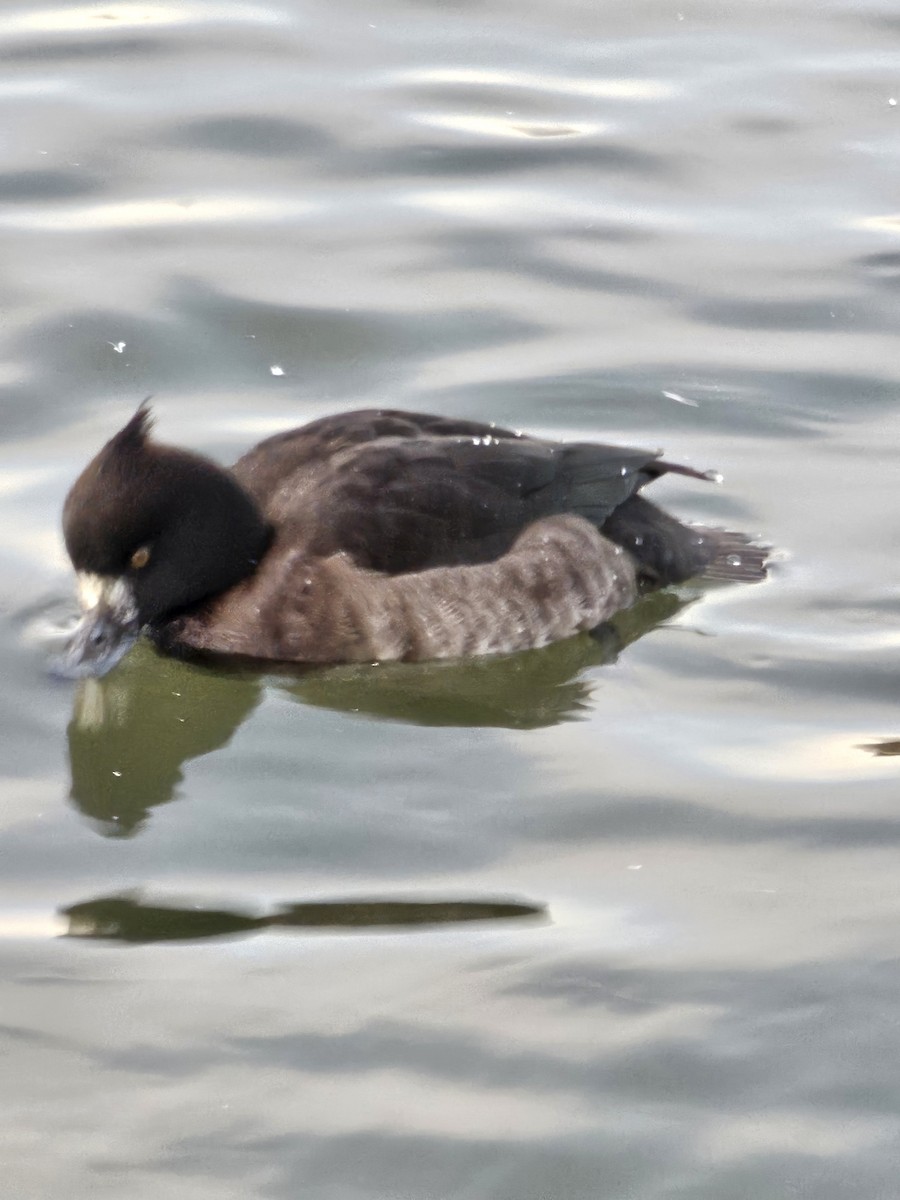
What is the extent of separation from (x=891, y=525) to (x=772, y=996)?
2947mm

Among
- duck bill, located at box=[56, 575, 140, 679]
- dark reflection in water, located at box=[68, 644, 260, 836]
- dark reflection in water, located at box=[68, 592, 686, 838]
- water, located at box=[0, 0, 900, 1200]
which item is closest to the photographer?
water, located at box=[0, 0, 900, 1200]

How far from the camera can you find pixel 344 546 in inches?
272

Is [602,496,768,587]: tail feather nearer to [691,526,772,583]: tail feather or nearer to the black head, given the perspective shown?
[691,526,772,583]: tail feather

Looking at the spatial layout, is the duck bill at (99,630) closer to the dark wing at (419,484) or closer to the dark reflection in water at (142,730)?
the dark reflection in water at (142,730)

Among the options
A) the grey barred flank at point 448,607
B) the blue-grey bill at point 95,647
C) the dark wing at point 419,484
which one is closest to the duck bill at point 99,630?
the blue-grey bill at point 95,647

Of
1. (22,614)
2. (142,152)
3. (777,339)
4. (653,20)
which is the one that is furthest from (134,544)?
(653,20)

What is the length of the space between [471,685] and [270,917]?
1665mm

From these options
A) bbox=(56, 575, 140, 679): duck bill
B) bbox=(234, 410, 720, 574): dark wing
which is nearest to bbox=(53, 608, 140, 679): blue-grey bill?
bbox=(56, 575, 140, 679): duck bill

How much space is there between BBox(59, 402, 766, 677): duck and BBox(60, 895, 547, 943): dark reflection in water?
1.41 m

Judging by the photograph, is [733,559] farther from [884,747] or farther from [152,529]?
[152,529]

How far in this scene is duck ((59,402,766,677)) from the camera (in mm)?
6742

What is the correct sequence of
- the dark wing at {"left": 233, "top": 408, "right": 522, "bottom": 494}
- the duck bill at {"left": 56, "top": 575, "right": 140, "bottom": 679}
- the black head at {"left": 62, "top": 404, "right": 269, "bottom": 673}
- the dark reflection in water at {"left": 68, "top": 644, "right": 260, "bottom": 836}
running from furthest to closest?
the dark wing at {"left": 233, "top": 408, "right": 522, "bottom": 494}
the duck bill at {"left": 56, "top": 575, "right": 140, "bottom": 679}
the black head at {"left": 62, "top": 404, "right": 269, "bottom": 673}
the dark reflection in water at {"left": 68, "top": 644, "right": 260, "bottom": 836}

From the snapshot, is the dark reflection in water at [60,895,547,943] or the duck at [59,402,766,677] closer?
the dark reflection in water at [60,895,547,943]

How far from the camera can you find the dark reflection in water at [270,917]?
17.6ft
